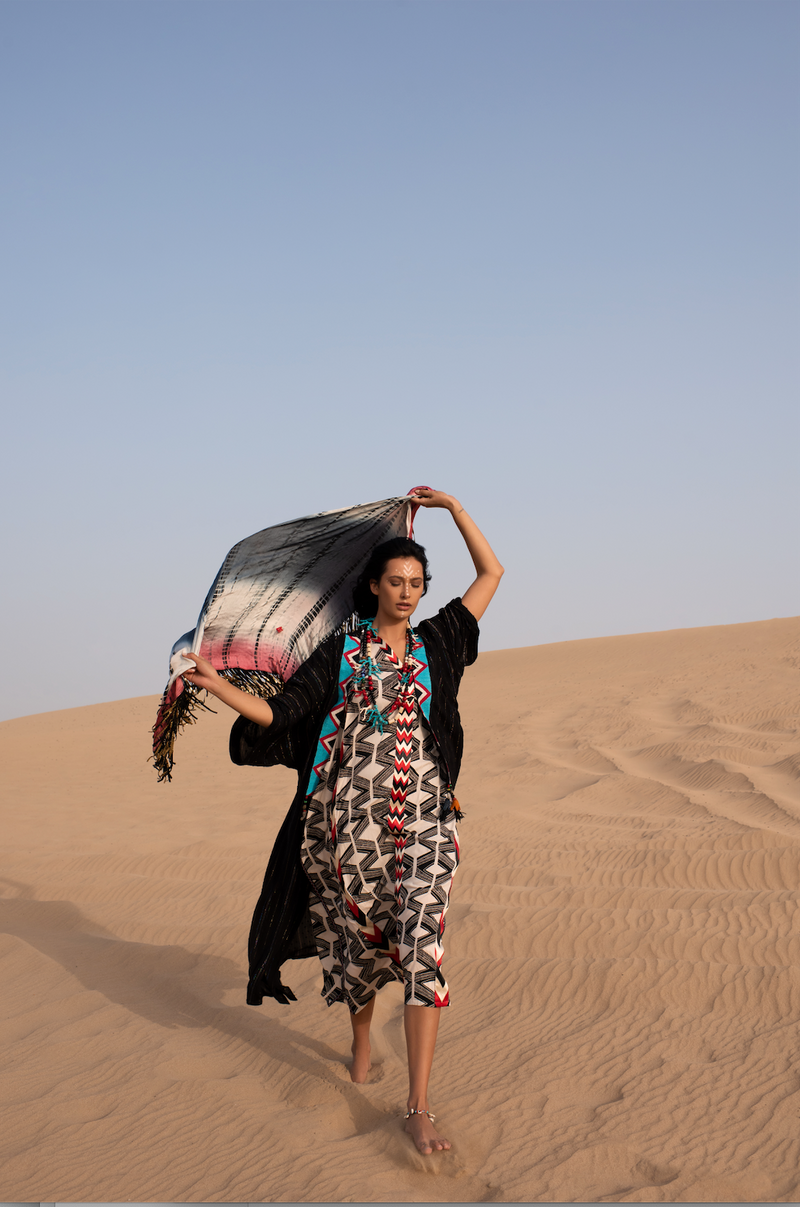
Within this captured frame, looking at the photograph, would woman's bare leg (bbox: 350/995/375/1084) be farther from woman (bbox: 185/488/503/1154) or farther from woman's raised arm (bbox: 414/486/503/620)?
woman's raised arm (bbox: 414/486/503/620)

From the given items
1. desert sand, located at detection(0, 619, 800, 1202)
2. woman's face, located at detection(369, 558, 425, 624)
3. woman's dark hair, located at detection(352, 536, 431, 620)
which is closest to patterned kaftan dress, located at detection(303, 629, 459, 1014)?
woman's face, located at detection(369, 558, 425, 624)

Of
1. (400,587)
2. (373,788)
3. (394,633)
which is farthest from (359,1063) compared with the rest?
(400,587)

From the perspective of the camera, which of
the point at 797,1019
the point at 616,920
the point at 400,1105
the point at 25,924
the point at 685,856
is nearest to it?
the point at 400,1105

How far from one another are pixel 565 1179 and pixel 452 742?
156 centimetres

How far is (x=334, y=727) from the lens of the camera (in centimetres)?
375

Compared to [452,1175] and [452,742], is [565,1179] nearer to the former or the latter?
[452,1175]

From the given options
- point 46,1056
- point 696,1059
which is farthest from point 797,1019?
point 46,1056

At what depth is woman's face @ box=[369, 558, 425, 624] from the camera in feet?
12.3

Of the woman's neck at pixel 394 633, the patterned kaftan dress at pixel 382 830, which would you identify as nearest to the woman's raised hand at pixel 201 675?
the patterned kaftan dress at pixel 382 830

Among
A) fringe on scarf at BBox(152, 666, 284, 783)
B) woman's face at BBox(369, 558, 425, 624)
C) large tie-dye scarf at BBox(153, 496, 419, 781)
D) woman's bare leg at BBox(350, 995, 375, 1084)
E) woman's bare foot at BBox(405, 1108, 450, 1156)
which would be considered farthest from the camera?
large tie-dye scarf at BBox(153, 496, 419, 781)

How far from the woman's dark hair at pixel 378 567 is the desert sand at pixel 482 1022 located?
2.01 metres

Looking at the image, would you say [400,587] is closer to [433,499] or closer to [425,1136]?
[433,499]

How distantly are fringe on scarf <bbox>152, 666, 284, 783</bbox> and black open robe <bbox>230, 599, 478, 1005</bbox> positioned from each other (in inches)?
9.3

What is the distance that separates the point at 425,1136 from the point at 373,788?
1.21 metres
